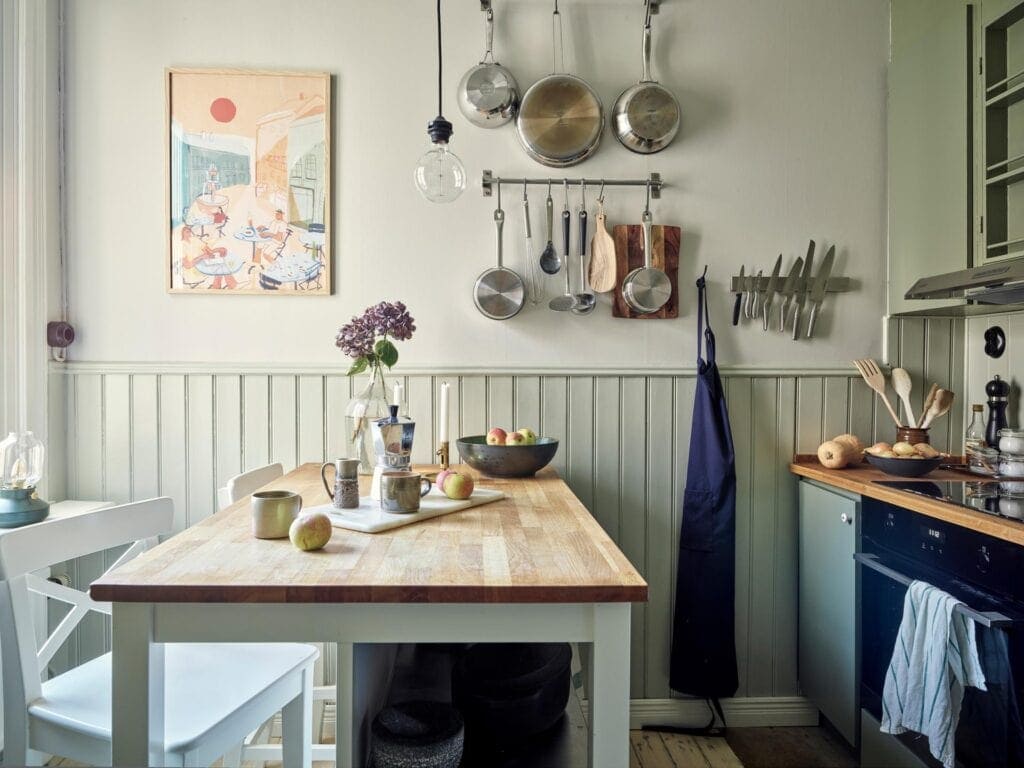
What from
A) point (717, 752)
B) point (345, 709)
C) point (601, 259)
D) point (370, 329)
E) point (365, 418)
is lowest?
point (717, 752)

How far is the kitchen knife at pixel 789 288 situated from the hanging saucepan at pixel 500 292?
93 centimetres

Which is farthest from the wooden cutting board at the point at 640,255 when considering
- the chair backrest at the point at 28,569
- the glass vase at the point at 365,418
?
the chair backrest at the point at 28,569

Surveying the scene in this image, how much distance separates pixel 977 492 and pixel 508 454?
1.24 metres

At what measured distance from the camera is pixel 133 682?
99cm

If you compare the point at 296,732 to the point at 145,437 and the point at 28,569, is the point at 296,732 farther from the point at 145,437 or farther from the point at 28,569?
the point at 145,437

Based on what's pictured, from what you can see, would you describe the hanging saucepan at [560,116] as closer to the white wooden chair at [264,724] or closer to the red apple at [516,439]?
the red apple at [516,439]

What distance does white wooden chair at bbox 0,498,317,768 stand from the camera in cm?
118

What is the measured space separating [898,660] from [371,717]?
4.06ft

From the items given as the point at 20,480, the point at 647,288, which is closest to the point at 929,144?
the point at 647,288

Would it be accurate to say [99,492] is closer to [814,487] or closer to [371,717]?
[371,717]

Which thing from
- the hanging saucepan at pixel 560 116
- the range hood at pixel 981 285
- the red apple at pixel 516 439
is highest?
the hanging saucepan at pixel 560 116

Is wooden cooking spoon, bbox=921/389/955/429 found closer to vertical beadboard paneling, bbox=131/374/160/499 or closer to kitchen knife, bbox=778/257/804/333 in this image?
kitchen knife, bbox=778/257/804/333

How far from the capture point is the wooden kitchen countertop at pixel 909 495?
1.35 meters

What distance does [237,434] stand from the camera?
2248mm
